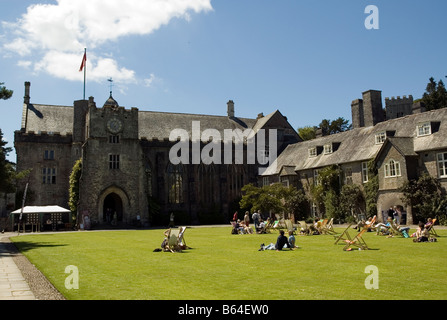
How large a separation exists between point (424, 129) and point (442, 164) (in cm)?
367

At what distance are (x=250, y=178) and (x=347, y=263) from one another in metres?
41.8

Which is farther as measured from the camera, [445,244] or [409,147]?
[409,147]

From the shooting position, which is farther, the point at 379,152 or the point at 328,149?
the point at 328,149

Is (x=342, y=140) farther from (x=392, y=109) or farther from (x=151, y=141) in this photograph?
(x=392, y=109)

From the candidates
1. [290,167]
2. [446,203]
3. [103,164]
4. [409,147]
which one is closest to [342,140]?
[290,167]

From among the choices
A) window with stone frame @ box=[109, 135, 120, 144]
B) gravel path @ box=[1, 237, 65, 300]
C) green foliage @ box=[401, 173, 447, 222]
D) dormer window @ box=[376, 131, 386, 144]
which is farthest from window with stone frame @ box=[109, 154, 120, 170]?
gravel path @ box=[1, 237, 65, 300]

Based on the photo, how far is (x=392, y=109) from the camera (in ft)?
258

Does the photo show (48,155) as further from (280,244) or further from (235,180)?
(280,244)

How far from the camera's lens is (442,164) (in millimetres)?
30547

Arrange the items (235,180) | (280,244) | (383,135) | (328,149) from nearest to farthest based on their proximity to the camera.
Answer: (280,244) → (383,135) → (328,149) → (235,180)

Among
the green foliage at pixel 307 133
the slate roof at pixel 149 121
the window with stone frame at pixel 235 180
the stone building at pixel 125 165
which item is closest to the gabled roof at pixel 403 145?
the stone building at pixel 125 165

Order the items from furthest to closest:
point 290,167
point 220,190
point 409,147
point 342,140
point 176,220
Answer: point 220,190
point 176,220
point 290,167
point 342,140
point 409,147

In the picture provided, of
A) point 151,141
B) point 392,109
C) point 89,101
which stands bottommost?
point 151,141

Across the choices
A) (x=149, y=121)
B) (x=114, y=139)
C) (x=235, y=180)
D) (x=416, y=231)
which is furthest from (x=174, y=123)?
(x=416, y=231)
